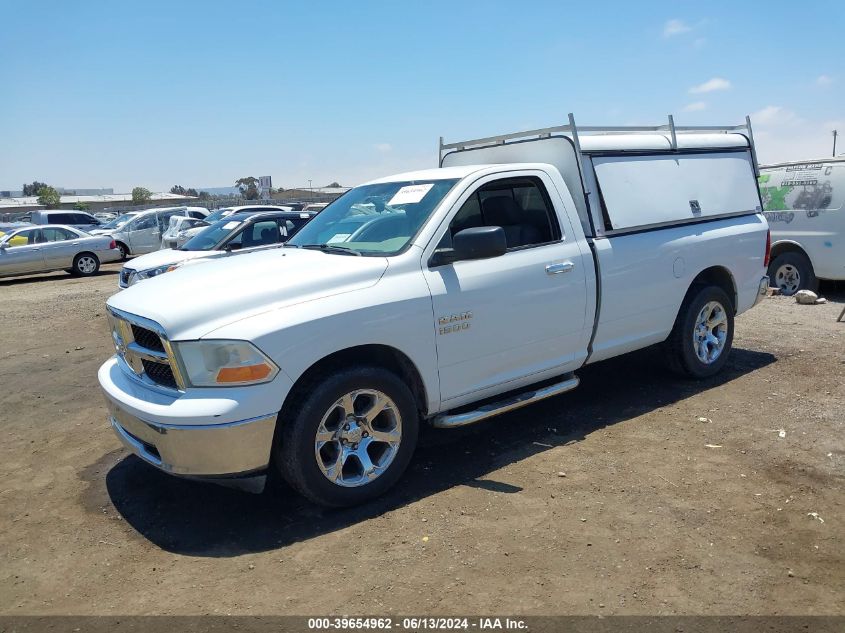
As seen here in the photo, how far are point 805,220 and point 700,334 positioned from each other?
524cm

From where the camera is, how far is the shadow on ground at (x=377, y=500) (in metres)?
3.88

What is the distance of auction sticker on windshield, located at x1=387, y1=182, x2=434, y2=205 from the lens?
15.7ft

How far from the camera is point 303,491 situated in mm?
3854

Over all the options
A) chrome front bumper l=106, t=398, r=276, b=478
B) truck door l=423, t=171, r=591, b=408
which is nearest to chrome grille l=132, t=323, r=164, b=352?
chrome front bumper l=106, t=398, r=276, b=478

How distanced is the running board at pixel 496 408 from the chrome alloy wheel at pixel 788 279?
7067 mm

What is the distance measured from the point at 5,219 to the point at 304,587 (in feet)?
165

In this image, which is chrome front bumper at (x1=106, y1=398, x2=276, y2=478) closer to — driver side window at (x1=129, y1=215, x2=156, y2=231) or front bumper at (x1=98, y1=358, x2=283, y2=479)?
front bumper at (x1=98, y1=358, x2=283, y2=479)

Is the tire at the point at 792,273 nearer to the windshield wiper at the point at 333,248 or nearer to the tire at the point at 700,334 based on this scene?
the tire at the point at 700,334

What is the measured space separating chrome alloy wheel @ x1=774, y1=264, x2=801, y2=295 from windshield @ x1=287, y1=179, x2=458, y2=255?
8024 mm

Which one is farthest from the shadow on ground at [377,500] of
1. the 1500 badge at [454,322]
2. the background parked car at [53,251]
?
the background parked car at [53,251]

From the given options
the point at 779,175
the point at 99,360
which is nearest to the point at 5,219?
the point at 99,360

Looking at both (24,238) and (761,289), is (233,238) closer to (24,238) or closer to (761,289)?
(761,289)

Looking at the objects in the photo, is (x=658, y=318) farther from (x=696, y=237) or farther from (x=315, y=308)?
(x=315, y=308)

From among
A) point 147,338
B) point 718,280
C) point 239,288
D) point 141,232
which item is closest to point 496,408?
point 239,288
